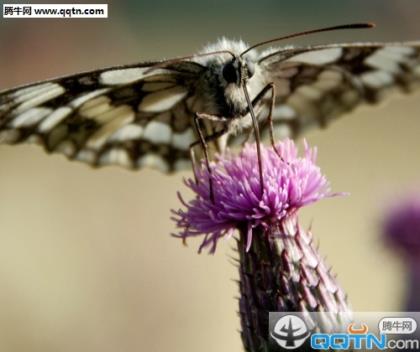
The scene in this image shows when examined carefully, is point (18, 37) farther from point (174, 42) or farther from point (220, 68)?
point (220, 68)

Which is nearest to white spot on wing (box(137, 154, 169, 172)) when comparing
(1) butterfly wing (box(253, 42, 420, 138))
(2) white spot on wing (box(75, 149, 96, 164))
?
(2) white spot on wing (box(75, 149, 96, 164))

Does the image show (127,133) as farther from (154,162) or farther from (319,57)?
(319,57)

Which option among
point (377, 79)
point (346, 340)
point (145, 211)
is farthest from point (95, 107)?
point (145, 211)

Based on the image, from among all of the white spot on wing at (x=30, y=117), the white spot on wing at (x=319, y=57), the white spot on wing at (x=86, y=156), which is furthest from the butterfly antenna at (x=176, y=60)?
the white spot on wing at (x=86, y=156)

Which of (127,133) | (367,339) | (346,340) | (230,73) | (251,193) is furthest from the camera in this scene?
(127,133)

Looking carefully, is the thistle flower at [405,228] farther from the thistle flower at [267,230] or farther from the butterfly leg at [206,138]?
the butterfly leg at [206,138]

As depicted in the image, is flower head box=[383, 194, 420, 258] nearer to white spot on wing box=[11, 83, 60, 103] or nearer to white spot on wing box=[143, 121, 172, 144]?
white spot on wing box=[143, 121, 172, 144]

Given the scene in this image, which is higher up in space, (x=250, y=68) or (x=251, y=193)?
(x=250, y=68)
